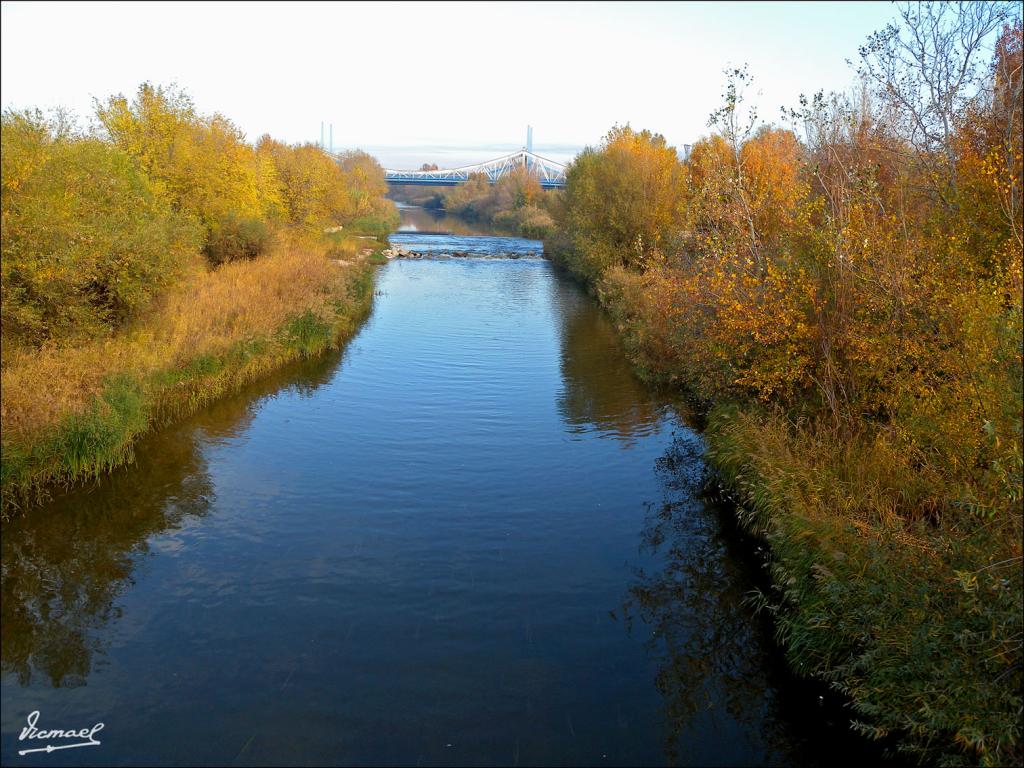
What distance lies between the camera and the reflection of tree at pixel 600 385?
17.2 m

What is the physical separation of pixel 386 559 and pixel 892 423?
723 centimetres

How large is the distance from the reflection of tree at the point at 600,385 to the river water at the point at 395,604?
373 mm

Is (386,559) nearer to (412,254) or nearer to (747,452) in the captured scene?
(747,452)

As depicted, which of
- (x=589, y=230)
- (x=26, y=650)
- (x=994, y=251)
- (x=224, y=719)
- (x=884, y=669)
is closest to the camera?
(x=884, y=669)

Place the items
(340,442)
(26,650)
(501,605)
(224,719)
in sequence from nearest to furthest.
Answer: (224,719) → (26,650) → (501,605) → (340,442)

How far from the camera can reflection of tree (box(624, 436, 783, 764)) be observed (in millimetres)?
7695

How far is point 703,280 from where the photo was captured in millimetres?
15445

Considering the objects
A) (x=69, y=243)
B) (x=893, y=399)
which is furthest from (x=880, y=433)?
(x=69, y=243)

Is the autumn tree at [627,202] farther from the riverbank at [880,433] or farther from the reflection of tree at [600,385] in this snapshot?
the riverbank at [880,433]

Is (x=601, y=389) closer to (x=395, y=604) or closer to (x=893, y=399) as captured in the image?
(x=893, y=399)

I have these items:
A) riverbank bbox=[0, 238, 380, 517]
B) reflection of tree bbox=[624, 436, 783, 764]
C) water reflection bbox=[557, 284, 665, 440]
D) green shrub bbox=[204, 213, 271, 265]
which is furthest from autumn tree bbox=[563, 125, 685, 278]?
reflection of tree bbox=[624, 436, 783, 764]

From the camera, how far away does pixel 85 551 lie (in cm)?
1018

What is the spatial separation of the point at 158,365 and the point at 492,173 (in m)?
165

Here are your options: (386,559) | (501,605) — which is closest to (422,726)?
(501,605)
